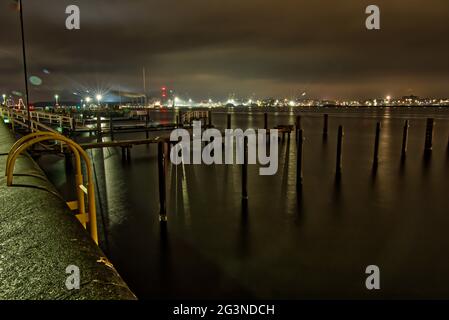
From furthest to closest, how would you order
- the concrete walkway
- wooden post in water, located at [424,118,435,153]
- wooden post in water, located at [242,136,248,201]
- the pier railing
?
wooden post in water, located at [424,118,435,153] → the pier railing → wooden post in water, located at [242,136,248,201] → the concrete walkway

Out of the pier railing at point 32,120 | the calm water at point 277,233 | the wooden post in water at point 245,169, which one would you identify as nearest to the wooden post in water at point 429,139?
the calm water at point 277,233

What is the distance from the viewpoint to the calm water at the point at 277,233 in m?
7.38

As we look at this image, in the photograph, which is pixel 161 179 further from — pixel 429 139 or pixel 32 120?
pixel 429 139

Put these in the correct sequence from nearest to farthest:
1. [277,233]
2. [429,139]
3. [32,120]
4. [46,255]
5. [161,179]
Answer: [46,255]
[161,179]
[277,233]
[32,120]
[429,139]

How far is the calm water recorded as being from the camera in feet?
24.2

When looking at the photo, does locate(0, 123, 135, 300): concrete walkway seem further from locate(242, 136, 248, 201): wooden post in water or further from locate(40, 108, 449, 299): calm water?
locate(242, 136, 248, 201): wooden post in water

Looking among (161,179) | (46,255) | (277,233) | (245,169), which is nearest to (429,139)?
(245,169)

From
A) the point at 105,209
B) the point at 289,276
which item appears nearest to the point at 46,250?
the point at 289,276

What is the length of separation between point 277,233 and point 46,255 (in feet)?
27.7

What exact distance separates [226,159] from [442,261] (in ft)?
53.2

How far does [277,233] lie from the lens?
10312mm

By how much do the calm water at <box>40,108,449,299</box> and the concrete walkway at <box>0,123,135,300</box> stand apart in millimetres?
4259

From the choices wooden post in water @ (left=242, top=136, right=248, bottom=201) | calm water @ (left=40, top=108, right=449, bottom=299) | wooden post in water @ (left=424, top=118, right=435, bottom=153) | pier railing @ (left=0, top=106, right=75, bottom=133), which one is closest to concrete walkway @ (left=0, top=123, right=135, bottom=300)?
calm water @ (left=40, top=108, right=449, bottom=299)

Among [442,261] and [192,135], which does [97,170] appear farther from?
[442,261]
